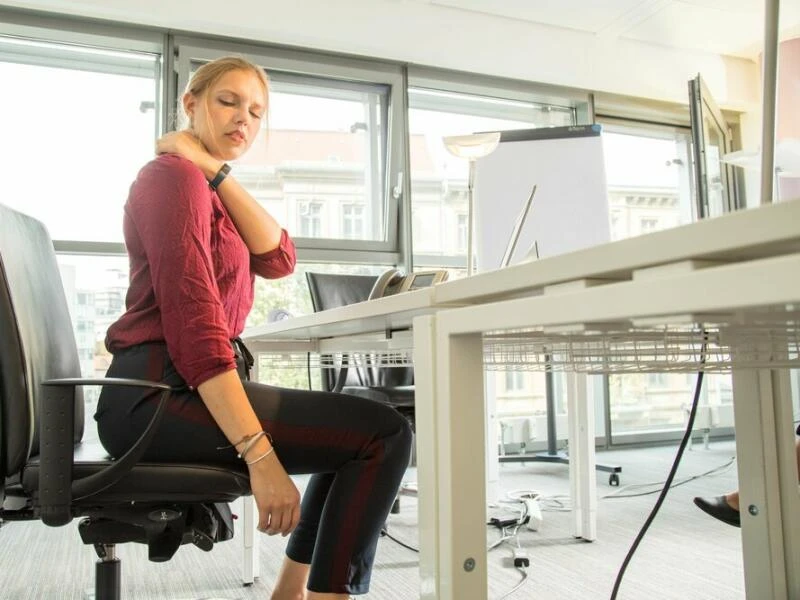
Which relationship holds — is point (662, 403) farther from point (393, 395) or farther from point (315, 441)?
point (315, 441)

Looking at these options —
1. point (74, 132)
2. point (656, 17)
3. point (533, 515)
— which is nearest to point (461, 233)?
point (656, 17)

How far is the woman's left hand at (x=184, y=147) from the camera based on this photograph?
119 centimetres

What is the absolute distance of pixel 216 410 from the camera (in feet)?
3.19

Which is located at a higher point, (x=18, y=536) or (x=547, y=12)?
(x=547, y=12)

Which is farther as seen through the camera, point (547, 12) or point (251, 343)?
point (547, 12)

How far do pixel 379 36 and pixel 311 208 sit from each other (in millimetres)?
982

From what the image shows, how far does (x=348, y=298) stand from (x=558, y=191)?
903 mm

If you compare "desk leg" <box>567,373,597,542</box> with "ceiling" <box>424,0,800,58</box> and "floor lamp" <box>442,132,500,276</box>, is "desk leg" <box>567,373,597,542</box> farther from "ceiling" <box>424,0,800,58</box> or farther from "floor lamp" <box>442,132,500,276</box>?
"ceiling" <box>424,0,800,58</box>

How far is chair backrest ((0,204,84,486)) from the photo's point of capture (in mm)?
999

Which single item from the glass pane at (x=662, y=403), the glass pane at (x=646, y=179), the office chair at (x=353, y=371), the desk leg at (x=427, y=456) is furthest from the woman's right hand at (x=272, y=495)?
the glass pane at (x=646, y=179)

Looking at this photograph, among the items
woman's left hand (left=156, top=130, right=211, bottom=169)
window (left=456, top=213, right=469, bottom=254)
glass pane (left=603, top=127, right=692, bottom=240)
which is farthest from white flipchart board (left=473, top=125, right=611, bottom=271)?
glass pane (left=603, top=127, right=692, bottom=240)

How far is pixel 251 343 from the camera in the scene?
1853 millimetres

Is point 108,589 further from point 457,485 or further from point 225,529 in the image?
point 457,485

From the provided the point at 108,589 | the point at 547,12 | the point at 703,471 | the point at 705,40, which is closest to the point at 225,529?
the point at 108,589
